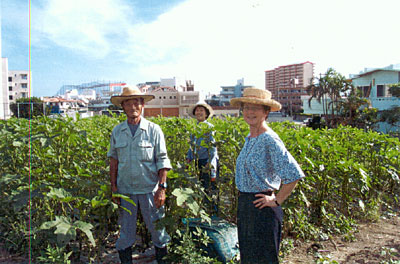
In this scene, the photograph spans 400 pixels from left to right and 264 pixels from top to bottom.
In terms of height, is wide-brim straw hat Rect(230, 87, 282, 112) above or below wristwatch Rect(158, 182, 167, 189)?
above

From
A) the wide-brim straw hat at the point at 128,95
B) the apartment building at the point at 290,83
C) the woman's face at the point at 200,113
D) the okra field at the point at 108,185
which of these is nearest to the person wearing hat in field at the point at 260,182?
the okra field at the point at 108,185

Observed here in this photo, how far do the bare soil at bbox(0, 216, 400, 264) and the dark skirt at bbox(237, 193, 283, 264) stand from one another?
36.9 inches

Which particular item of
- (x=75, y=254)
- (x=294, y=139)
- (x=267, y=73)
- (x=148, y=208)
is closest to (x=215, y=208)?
(x=148, y=208)

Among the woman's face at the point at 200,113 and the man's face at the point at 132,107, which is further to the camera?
the woman's face at the point at 200,113

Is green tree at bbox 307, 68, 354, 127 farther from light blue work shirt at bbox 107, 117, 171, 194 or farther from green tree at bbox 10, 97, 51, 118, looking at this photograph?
light blue work shirt at bbox 107, 117, 171, 194

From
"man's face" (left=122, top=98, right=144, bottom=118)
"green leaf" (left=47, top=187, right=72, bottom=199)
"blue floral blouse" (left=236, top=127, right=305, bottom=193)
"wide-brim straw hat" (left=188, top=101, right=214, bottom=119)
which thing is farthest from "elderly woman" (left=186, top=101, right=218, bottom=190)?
"green leaf" (left=47, top=187, right=72, bottom=199)

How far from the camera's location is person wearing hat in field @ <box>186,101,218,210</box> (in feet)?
10.6

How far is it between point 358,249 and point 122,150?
2649 millimetres

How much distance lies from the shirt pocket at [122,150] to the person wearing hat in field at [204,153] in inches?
27.8

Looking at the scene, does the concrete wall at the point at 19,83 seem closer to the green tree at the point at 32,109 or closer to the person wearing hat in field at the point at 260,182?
the green tree at the point at 32,109

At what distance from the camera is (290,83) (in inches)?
3280

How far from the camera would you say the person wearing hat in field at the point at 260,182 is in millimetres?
2047

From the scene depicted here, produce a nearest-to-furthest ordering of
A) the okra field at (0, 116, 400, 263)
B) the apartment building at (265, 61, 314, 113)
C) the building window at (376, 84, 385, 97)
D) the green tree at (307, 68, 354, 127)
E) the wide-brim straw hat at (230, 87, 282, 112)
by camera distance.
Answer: the wide-brim straw hat at (230, 87, 282, 112) → the okra field at (0, 116, 400, 263) → the green tree at (307, 68, 354, 127) → the building window at (376, 84, 385, 97) → the apartment building at (265, 61, 314, 113)

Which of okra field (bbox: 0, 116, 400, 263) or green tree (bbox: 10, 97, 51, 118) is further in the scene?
green tree (bbox: 10, 97, 51, 118)
